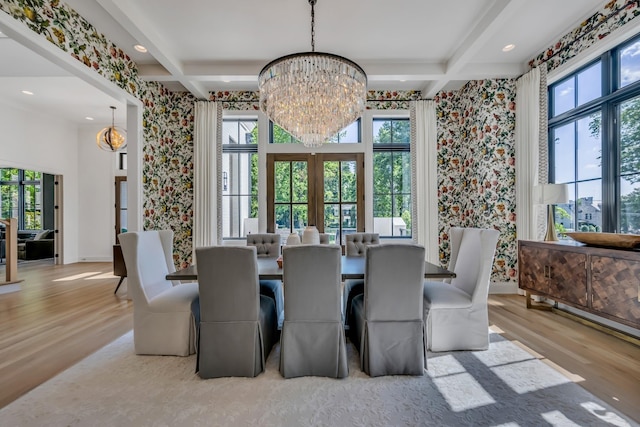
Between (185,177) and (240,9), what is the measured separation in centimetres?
288

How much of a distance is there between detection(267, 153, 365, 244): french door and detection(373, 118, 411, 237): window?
29 centimetres

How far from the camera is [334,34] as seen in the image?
3533 millimetres

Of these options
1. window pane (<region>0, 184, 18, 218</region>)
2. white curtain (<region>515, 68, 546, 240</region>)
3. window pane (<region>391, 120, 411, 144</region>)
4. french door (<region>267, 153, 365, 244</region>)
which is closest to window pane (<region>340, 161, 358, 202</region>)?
french door (<region>267, 153, 365, 244</region>)

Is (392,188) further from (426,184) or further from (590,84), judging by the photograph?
(590,84)

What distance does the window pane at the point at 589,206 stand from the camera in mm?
3406

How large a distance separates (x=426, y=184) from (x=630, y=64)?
8.38ft

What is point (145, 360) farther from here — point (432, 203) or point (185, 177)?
point (432, 203)

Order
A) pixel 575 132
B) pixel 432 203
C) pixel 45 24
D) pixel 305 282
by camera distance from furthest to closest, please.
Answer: pixel 432 203, pixel 575 132, pixel 45 24, pixel 305 282

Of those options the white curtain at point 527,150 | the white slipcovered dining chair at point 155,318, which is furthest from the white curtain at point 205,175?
the white curtain at point 527,150

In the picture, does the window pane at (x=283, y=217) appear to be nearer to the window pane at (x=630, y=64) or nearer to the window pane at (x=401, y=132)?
the window pane at (x=401, y=132)

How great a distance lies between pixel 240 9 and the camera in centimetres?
307

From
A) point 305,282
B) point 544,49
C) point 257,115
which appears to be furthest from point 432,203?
point 305,282

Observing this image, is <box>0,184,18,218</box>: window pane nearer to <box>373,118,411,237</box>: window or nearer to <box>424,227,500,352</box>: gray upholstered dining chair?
<box>373,118,411,237</box>: window

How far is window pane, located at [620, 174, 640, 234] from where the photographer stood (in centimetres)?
300
